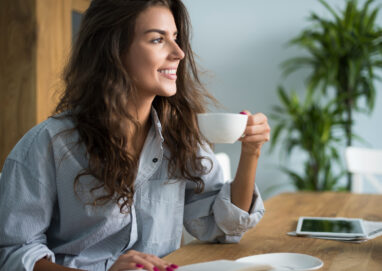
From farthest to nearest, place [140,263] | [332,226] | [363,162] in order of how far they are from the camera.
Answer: [363,162] < [332,226] < [140,263]

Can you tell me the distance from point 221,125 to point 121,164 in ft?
1.04

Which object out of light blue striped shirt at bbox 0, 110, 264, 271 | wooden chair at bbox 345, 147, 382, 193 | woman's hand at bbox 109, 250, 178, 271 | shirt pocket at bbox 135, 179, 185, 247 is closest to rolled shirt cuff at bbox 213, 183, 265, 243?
light blue striped shirt at bbox 0, 110, 264, 271

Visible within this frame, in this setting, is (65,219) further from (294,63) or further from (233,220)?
(294,63)

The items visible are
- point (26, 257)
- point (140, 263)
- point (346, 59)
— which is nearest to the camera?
point (140, 263)

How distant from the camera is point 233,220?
118 cm

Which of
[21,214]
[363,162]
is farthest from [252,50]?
[21,214]

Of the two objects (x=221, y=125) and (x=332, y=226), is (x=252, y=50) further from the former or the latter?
(x=221, y=125)

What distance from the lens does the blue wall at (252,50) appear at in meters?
4.32

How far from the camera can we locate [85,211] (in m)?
1.10

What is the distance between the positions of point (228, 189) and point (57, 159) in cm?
45

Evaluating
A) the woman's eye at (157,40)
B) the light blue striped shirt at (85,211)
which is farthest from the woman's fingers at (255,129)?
the woman's eye at (157,40)

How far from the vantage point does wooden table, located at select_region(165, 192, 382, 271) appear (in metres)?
1.01

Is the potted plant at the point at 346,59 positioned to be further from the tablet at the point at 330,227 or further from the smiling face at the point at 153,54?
the smiling face at the point at 153,54

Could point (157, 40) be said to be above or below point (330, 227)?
above
